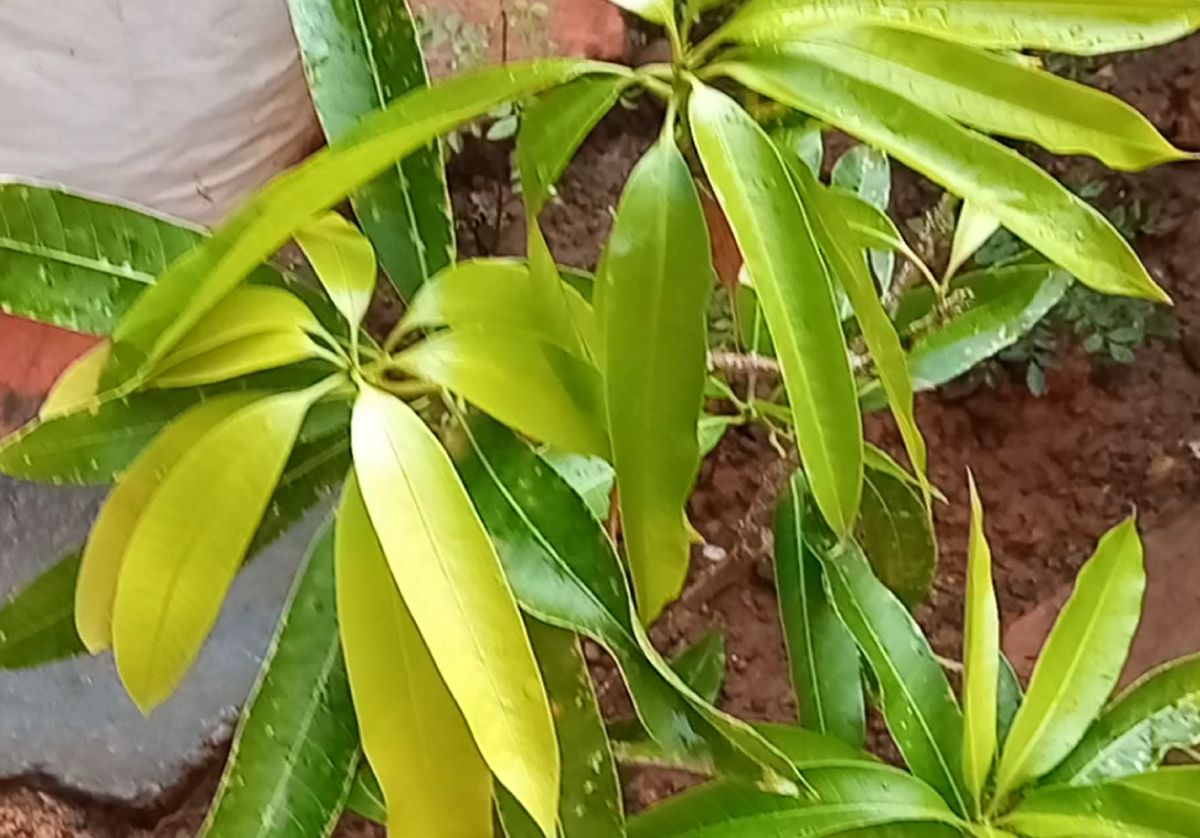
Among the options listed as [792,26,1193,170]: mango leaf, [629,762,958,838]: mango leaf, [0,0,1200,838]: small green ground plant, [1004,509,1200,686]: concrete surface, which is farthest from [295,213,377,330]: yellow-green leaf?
[1004,509,1200,686]: concrete surface

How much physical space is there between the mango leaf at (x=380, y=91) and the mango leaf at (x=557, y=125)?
8 centimetres

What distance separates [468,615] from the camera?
0.47 metres

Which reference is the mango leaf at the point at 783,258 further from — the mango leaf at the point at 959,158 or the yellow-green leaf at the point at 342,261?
the yellow-green leaf at the point at 342,261

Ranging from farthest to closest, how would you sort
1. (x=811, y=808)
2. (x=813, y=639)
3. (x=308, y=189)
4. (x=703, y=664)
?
(x=703, y=664) → (x=813, y=639) → (x=811, y=808) → (x=308, y=189)

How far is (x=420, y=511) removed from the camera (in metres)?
0.48

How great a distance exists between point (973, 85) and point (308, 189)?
26 cm

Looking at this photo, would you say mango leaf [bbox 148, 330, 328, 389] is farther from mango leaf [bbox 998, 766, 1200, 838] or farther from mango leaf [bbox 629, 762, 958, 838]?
mango leaf [bbox 998, 766, 1200, 838]

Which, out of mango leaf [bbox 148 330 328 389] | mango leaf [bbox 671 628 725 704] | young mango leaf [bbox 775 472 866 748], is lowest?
mango leaf [bbox 671 628 725 704]

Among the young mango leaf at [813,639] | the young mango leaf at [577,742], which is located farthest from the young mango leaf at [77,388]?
the young mango leaf at [813,639]

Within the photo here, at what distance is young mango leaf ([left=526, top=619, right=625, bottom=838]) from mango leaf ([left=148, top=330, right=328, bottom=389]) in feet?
0.55

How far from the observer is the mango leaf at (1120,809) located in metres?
0.65

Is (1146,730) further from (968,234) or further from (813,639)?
(968,234)

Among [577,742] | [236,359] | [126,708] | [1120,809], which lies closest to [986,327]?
[1120,809]

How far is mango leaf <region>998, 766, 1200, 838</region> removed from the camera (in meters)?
0.65
